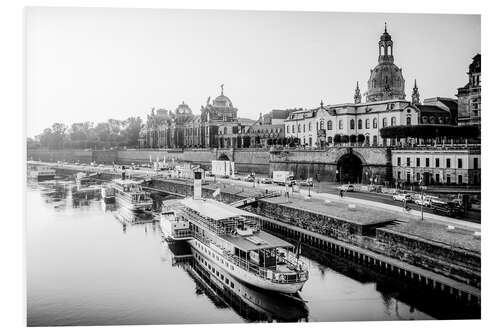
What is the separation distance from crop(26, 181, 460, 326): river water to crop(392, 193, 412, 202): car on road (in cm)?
369

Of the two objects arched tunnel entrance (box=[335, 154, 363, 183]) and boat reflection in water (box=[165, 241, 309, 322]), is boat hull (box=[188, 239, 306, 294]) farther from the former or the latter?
arched tunnel entrance (box=[335, 154, 363, 183])

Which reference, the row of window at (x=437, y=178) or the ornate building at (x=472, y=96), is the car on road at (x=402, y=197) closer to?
the row of window at (x=437, y=178)

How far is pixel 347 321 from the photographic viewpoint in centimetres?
1206

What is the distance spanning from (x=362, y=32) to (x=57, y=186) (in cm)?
1119

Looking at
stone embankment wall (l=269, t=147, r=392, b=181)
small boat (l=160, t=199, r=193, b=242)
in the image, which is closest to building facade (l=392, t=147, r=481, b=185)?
stone embankment wall (l=269, t=147, r=392, b=181)

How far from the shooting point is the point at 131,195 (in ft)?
75.7

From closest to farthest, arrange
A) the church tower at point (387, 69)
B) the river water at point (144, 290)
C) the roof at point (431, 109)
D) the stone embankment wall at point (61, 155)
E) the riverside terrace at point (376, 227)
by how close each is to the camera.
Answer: the river water at point (144, 290) < the riverside terrace at point (376, 227) < the stone embankment wall at point (61, 155) < the church tower at point (387, 69) < the roof at point (431, 109)

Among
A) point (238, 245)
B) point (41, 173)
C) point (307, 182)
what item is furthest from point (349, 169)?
point (41, 173)

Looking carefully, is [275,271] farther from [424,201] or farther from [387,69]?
[387,69]

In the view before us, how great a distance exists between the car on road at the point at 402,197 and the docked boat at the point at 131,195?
39.1 feet

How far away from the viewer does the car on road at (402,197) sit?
17688mm

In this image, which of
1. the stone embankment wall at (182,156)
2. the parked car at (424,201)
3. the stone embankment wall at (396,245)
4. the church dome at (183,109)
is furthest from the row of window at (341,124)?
the church dome at (183,109)

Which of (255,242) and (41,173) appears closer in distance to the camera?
(255,242)

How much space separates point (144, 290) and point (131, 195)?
993cm
